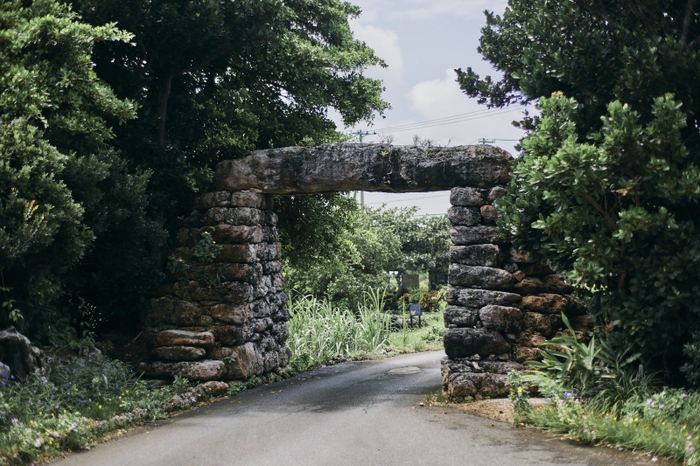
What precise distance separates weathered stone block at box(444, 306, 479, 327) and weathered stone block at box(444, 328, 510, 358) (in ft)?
0.32

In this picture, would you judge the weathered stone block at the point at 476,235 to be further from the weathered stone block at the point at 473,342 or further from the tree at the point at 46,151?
the tree at the point at 46,151

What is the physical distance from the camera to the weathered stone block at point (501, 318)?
924 cm

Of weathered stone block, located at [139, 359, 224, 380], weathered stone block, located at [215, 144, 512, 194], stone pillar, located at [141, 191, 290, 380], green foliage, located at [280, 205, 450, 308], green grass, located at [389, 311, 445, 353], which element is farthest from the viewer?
green grass, located at [389, 311, 445, 353]

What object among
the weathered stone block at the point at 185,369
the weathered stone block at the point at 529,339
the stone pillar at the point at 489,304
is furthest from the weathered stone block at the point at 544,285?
the weathered stone block at the point at 185,369

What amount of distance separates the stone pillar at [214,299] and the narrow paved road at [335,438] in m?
0.84

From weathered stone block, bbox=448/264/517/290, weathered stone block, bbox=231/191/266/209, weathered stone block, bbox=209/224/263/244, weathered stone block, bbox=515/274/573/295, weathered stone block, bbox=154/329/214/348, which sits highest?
weathered stone block, bbox=231/191/266/209

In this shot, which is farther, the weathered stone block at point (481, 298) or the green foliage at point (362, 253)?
the green foliage at point (362, 253)

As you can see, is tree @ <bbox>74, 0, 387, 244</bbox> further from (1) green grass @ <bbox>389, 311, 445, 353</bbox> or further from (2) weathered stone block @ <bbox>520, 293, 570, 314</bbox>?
(1) green grass @ <bbox>389, 311, 445, 353</bbox>

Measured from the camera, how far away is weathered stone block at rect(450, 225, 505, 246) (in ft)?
31.4

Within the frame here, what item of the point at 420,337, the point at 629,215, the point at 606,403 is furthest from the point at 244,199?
the point at 420,337

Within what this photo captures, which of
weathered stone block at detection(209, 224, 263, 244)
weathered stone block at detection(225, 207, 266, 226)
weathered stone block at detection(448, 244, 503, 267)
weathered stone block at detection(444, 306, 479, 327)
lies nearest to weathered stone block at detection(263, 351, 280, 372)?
weathered stone block at detection(209, 224, 263, 244)

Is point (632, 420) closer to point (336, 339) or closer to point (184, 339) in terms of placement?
point (184, 339)

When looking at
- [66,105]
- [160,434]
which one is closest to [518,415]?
[160,434]

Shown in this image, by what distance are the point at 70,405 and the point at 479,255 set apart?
5244mm
